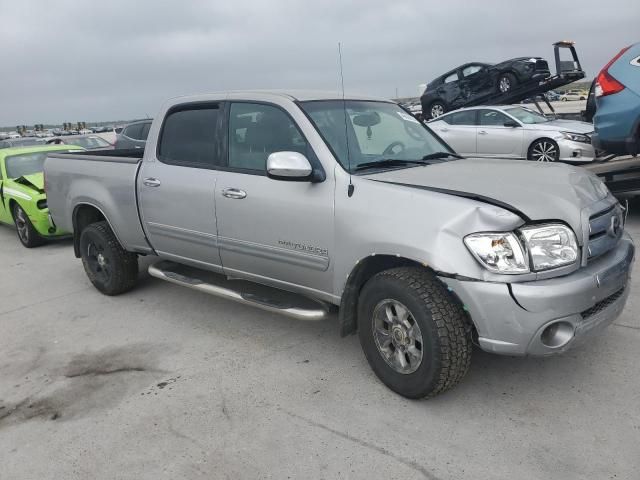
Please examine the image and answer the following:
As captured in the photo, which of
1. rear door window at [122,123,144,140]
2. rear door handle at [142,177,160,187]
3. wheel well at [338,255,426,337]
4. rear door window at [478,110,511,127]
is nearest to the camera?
wheel well at [338,255,426,337]

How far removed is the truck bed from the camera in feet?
16.0

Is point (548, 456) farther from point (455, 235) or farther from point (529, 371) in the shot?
point (455, 235)

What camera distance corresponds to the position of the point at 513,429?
2924 millimetres

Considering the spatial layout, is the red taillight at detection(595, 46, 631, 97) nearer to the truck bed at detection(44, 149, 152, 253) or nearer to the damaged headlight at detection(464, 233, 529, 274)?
the damaged headlight at detection(464, 233, 529, 274)

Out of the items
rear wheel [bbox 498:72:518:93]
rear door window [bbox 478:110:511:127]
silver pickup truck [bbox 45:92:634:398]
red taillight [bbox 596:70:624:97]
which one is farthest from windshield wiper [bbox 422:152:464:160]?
rear wheel [bbox 498:72:518:93]

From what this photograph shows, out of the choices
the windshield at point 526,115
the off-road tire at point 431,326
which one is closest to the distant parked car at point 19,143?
the windshield at point 526,115

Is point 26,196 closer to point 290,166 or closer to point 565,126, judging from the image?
point 290,166

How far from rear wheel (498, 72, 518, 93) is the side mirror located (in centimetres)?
1319

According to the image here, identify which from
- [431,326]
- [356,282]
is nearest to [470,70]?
[356,282]

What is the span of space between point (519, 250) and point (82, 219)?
4.49 meters

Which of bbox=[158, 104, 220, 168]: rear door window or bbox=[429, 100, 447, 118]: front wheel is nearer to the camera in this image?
bbox=[158, 104, 220, 168]: rear door window

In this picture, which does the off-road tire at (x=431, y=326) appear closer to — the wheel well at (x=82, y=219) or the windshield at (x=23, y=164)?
the wheel well at (x=82, y=219)

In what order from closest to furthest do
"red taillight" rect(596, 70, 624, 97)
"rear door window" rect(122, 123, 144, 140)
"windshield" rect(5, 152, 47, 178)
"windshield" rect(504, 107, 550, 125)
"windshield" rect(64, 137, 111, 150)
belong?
"red taillight" rect(596, 70, 624, 97) < "windshield" rect(5, 152, 47, 178) < "windshield" rect(504, 107, 550, 125) < "rear door window" rect(122, 123, 144, 140) < "windshield" rect(64, 137, 111, 150)

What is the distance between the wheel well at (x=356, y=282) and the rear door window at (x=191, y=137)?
4.97ft
